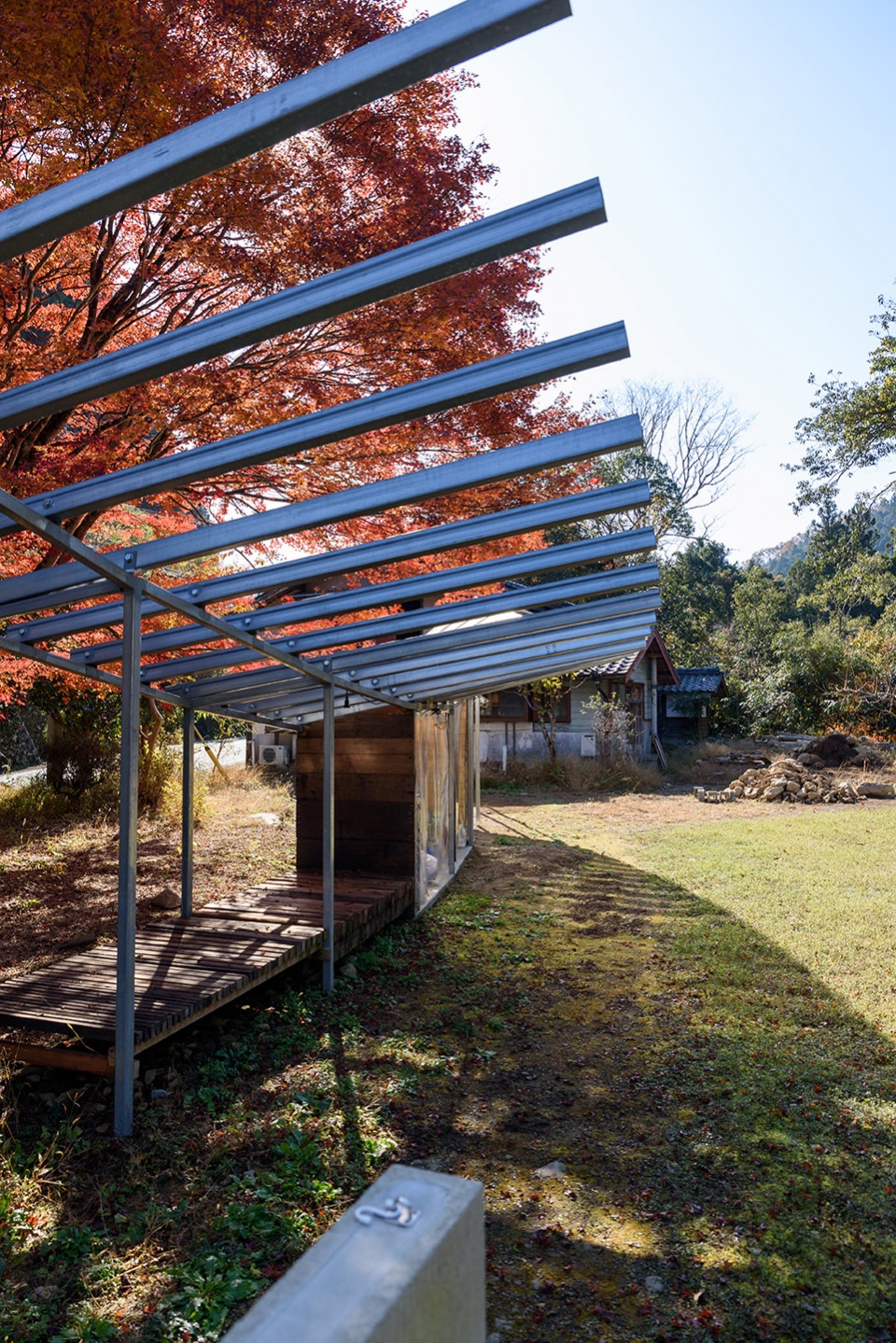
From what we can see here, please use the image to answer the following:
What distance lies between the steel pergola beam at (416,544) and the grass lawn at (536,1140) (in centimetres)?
245

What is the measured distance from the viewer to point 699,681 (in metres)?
27.4

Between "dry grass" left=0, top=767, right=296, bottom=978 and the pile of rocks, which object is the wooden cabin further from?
the pile of rocks

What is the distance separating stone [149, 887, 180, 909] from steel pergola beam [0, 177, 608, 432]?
6149 mm

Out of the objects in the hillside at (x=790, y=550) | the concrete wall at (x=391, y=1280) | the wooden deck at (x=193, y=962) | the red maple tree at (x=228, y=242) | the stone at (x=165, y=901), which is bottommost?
the stone at (x=165, y=901)

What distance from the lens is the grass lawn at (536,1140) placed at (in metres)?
2.86

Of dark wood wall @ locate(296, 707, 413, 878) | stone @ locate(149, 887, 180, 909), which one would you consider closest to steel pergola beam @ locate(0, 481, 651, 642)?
dark wood wall @ locate(296, 707, 413, 878)

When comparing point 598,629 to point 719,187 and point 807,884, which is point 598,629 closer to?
point 807,884

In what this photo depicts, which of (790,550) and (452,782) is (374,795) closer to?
(452,782)

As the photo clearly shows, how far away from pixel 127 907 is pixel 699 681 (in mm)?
25339

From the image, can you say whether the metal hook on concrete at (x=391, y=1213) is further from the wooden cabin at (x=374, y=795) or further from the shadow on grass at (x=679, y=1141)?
the wooden cabin at (x=374, y=795)

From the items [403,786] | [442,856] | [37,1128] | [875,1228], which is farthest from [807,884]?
[37,1128]

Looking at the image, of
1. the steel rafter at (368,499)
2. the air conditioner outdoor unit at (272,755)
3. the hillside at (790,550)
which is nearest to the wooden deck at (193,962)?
the steel rafter at (368,499)

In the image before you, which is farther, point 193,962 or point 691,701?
point 691,701

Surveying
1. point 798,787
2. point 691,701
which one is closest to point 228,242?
point 798,787
